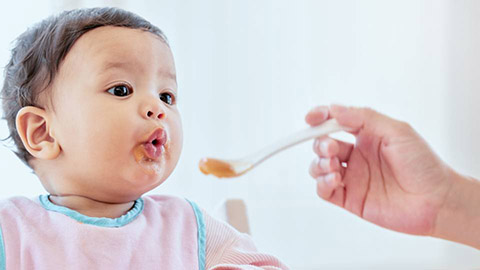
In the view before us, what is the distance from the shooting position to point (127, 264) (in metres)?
0.98

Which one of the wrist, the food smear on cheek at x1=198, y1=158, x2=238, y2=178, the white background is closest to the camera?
the food smear on cheek at x1=198, y1=158, x2=238, y2=178

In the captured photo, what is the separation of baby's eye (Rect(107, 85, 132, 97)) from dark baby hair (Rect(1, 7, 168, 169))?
3.9 inches

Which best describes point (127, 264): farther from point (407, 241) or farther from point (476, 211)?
point (407, 241)

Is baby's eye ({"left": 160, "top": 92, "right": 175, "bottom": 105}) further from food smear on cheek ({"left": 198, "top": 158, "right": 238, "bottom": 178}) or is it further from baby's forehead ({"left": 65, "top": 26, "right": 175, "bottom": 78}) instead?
food smear on cheek ({"left": 198, "top": 158, "right": 238, "bottom": 178})

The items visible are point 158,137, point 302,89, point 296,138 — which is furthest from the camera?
point 302,89

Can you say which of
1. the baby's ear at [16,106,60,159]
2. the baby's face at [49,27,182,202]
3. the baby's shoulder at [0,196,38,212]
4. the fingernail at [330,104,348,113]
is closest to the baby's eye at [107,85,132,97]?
the baby's face at [49,27,182,202]

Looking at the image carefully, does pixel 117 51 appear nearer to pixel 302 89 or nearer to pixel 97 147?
pixel 97 147

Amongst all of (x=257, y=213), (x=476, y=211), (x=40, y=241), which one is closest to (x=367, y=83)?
(x=257, y=213)

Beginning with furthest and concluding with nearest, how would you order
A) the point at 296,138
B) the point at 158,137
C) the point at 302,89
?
1. the point at 302,89
2. the point at 158,137
3. the point at 296,138

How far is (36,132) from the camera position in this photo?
105 cm

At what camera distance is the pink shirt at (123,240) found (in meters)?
0.95

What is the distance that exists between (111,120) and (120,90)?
59 millimetres

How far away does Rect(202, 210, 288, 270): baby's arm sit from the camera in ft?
3.49

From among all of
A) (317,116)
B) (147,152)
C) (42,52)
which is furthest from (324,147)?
(42,52)
